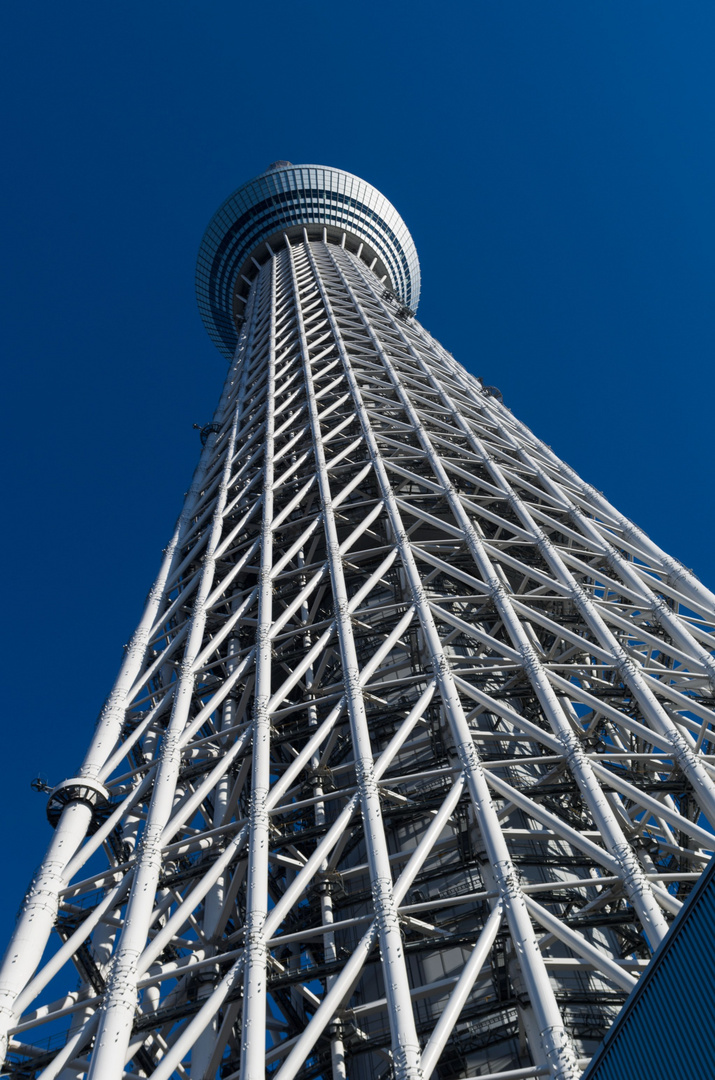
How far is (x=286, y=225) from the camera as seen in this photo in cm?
8162

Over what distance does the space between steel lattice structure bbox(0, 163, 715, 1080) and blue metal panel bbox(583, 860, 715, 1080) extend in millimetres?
3421

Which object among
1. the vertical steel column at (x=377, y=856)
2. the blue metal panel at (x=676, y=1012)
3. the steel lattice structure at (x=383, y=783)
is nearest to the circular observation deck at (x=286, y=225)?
the steel lattice structure at (x=383, y=783)

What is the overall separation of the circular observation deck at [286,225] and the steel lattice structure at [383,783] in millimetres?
41928

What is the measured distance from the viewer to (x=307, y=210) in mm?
81312

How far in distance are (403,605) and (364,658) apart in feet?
14.0

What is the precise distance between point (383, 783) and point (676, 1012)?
402 inches

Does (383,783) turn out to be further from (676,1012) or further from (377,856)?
(676,1012)

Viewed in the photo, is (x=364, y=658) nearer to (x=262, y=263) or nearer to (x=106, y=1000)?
(x=106, y=1000)

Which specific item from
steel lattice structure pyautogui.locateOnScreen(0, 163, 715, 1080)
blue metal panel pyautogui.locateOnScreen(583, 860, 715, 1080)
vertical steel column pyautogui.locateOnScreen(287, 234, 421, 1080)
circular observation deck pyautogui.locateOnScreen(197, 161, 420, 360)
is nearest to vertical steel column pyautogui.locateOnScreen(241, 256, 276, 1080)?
steel lattice structure pyautogui.locateOnScreen(0, 163, 715, 1080)

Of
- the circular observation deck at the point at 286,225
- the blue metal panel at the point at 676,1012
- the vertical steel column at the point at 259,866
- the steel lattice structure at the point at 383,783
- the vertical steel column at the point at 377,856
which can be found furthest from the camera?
the circular observation deck at the point at 286,225

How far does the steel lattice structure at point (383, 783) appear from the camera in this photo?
15.8 meters

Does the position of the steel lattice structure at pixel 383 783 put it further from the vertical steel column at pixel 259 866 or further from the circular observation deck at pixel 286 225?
the circular observation deck at pixel 286 225

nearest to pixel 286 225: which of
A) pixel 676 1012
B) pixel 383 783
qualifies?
pixel 383 783

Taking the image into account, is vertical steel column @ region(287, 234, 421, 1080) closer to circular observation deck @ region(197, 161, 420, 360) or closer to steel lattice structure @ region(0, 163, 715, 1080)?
steel lattice structure @ region(0, 163, 715, 1080)
